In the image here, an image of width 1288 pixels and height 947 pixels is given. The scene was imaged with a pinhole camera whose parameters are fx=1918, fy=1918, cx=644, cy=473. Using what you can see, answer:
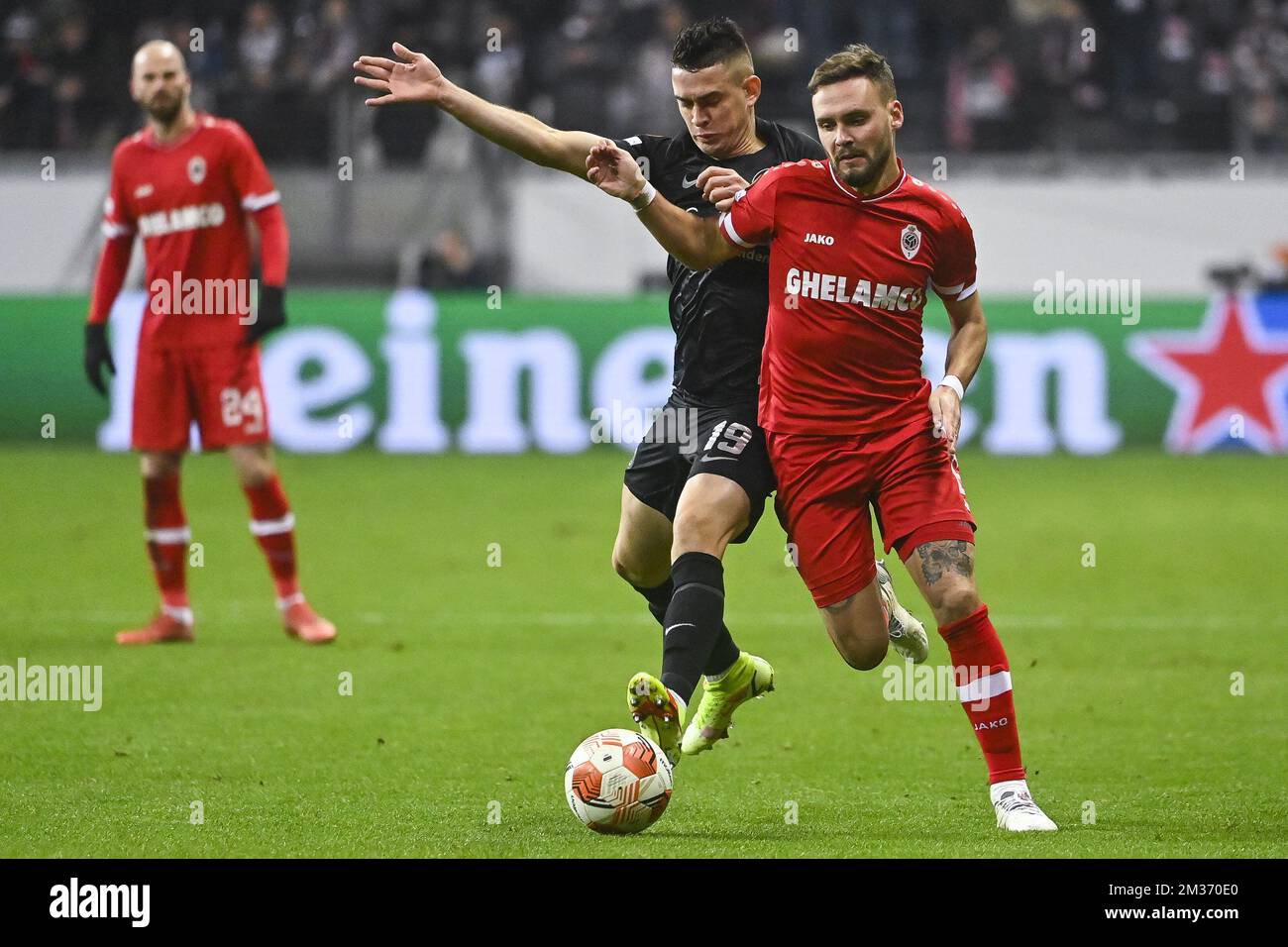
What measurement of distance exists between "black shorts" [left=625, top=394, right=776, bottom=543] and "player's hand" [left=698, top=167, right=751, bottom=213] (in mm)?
713

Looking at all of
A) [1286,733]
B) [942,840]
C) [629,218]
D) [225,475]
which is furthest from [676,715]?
[629,218]

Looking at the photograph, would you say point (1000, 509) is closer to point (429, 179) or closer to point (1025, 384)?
point (1025, 384)

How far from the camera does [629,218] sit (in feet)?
61.2

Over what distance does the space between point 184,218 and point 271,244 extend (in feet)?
1.35

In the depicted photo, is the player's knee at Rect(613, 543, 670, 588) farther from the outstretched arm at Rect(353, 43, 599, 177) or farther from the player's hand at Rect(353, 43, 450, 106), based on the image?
the player's hand at Rect(353, 43, 450, 106)

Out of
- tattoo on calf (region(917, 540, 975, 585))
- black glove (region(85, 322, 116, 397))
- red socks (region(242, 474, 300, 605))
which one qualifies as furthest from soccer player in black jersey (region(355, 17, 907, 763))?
black glove (region(85, 322, 116, 397))

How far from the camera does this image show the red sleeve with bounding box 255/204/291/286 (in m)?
8.80

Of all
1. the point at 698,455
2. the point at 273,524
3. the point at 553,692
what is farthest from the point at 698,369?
the point at 273,524

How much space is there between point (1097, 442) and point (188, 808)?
12.2m

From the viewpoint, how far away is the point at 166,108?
8688 mm

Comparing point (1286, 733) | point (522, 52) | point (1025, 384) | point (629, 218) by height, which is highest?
point (522, 52)

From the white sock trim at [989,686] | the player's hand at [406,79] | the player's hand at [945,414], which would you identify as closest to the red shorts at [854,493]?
the player's hand at [945,414]

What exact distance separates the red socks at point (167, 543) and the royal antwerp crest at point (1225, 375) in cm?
981

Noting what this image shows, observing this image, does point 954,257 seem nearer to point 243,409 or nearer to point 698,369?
point 698,369
